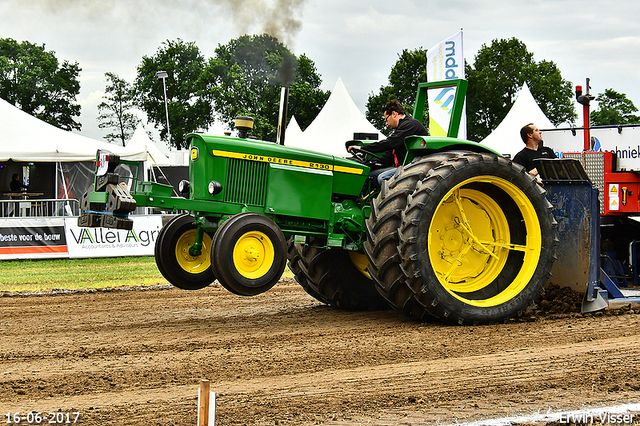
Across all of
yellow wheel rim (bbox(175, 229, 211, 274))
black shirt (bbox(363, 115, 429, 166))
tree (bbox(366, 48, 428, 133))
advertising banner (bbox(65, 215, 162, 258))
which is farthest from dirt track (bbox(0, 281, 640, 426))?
tree (bbox(366, 48, 428, 133))

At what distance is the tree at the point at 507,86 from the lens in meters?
54.5

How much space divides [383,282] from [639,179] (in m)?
4.16

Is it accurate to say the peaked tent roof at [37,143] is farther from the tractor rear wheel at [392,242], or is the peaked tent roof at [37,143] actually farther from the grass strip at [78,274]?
the tractor rear wheel at [392,242]

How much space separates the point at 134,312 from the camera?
7.32m

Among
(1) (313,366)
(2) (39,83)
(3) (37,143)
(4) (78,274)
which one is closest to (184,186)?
(1) (313,366)

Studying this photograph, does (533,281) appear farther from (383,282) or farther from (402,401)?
(402,401)

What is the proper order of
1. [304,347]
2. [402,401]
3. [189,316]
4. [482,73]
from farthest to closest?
[482,73], [189,316], [304,347], [402,401]

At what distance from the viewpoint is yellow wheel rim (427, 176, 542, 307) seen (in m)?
6.14

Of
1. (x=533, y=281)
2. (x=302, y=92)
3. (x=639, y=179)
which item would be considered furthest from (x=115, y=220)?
(x=302, y=92)

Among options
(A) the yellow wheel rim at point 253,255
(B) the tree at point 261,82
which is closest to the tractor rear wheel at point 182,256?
(A) the yellow wheel rim at point 253,255

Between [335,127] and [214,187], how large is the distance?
2160 cm

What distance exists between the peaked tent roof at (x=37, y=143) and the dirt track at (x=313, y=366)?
1239cm

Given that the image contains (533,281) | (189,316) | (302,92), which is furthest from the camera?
(302,92)

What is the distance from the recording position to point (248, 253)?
5.47 m
